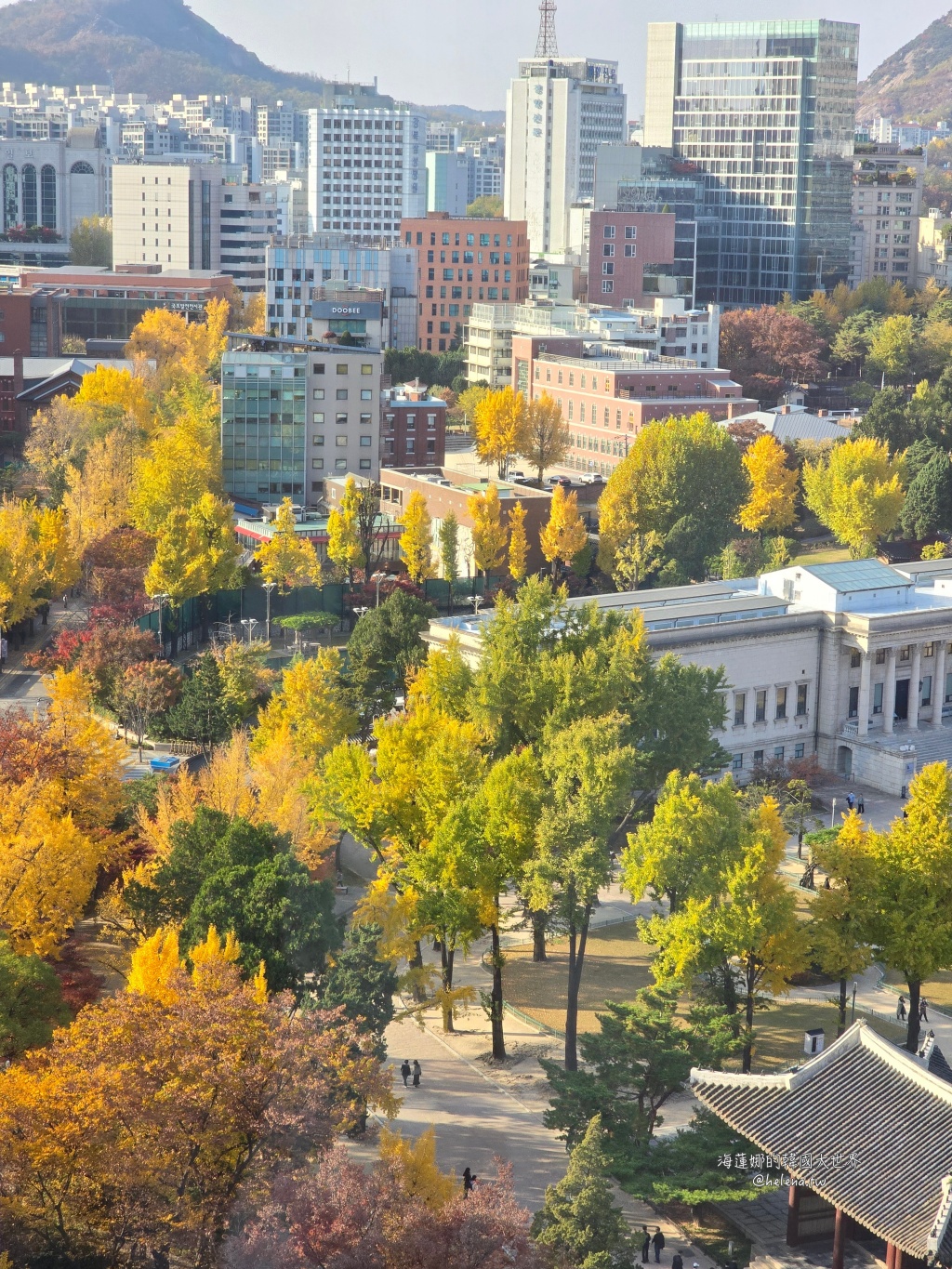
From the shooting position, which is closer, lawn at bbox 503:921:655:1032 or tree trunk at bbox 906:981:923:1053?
tree trunk at bbox 906:981:923:1053

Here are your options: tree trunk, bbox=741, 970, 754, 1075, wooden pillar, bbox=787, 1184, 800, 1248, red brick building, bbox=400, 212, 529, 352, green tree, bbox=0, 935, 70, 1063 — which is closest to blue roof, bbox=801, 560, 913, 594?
tree trunk, bbox=741, 970, 754, 1075

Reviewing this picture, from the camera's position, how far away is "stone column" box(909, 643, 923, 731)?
3078 inches

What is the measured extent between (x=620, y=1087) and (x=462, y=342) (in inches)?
5051

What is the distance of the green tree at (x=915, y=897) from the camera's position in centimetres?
4753

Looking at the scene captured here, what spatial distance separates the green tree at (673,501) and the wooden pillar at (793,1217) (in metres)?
59.1

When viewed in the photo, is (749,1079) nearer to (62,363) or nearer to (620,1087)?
(620,1087)

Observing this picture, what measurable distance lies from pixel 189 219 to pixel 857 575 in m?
129

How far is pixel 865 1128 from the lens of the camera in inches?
1505

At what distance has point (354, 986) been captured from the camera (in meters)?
42.9

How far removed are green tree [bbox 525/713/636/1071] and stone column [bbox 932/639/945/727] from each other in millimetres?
32909

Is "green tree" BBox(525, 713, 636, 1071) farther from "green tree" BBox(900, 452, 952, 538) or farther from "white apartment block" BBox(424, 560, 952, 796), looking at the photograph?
"green tree" BBox(900, 452, 952, 538)

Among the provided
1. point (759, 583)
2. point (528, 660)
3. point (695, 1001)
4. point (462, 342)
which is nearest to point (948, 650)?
point (759, 583)

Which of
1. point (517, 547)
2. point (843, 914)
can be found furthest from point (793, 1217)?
point (517, 547)

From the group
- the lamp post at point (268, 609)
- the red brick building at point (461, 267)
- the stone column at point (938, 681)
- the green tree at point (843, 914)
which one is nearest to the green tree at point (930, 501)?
the stone column at point (938, 681)
